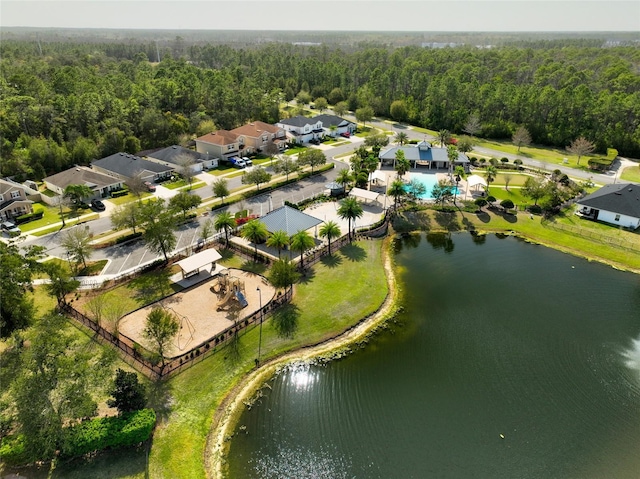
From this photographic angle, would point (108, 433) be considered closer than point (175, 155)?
Yes

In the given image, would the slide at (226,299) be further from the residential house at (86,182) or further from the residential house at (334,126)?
the residential house at (334,126)

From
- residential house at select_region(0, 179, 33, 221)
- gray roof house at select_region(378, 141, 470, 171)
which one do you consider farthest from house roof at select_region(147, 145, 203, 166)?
gray roof house at select_region(378, 141, 470, 171)

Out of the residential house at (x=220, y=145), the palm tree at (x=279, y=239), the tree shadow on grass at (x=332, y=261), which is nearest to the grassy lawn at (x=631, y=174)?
the tree shadow on grass at (x=332, y=261)

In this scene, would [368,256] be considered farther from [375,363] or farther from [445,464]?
[445,464]

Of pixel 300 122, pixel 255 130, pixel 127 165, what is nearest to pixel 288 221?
pixel 127 165

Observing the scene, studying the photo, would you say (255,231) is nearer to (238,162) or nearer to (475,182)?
(238,162)

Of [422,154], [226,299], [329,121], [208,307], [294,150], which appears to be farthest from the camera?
[329,121]
